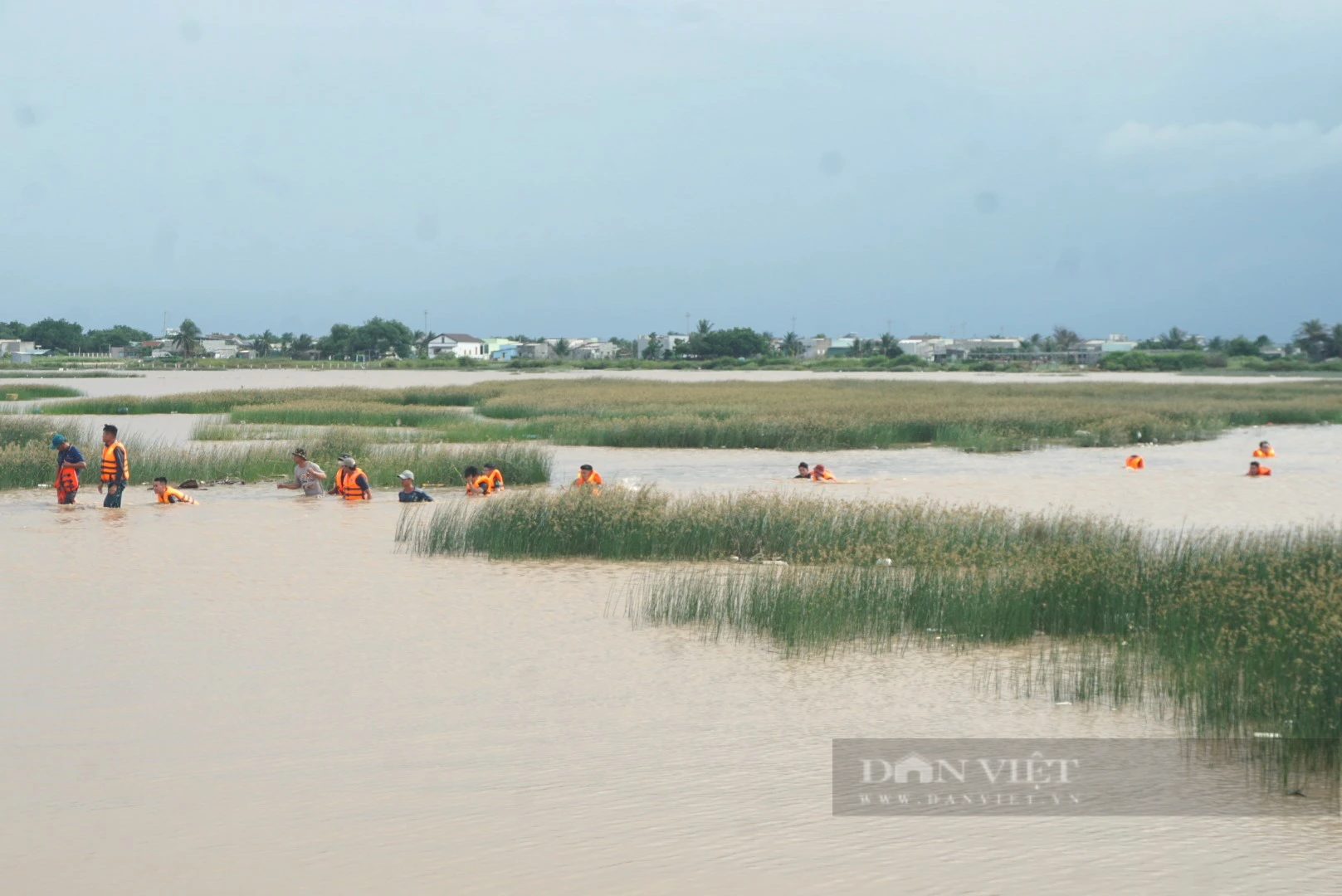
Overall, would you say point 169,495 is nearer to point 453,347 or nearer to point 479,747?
point 479,747

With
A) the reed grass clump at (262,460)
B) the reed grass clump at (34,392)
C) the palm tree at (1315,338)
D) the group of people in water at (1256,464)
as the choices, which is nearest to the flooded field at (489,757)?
the reed grass clump at (262,460)

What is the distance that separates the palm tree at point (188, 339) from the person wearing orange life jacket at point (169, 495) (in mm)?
142392

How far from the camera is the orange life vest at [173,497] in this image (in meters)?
22.0

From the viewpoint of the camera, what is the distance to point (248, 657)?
433 inches

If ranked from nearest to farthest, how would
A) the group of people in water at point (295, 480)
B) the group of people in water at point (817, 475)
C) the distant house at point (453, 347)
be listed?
the group of people in water at point (295, 480)
the group of people in water at point (817, 475)
the distant house at point (453, 347)

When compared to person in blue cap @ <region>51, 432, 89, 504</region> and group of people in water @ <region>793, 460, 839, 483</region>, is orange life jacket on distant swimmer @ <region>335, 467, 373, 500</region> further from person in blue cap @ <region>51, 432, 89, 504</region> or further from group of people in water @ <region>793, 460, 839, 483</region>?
group of people in water @ <region>793, 460, 839, 483</region>

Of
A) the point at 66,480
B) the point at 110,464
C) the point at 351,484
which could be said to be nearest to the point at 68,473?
the point at 66,480

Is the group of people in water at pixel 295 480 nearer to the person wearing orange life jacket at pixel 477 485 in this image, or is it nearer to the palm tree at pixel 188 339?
the person wearing orange life jacket at pixel 477 485

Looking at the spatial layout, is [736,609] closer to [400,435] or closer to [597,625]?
[597,625]

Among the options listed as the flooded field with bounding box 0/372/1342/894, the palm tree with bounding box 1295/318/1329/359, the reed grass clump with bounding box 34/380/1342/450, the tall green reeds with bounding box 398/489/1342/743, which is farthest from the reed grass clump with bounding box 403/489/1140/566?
the palm tree with bounding box 1295/318/1329/359

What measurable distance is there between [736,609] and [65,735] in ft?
19.0

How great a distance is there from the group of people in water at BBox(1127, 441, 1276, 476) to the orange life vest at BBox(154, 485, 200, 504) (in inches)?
770

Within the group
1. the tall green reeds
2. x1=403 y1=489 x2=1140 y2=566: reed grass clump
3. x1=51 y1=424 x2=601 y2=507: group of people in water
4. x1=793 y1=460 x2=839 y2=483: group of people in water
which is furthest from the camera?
x1=793 y1=460 x2=839 y2=483: group of people in water

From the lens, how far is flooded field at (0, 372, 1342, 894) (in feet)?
20.7
